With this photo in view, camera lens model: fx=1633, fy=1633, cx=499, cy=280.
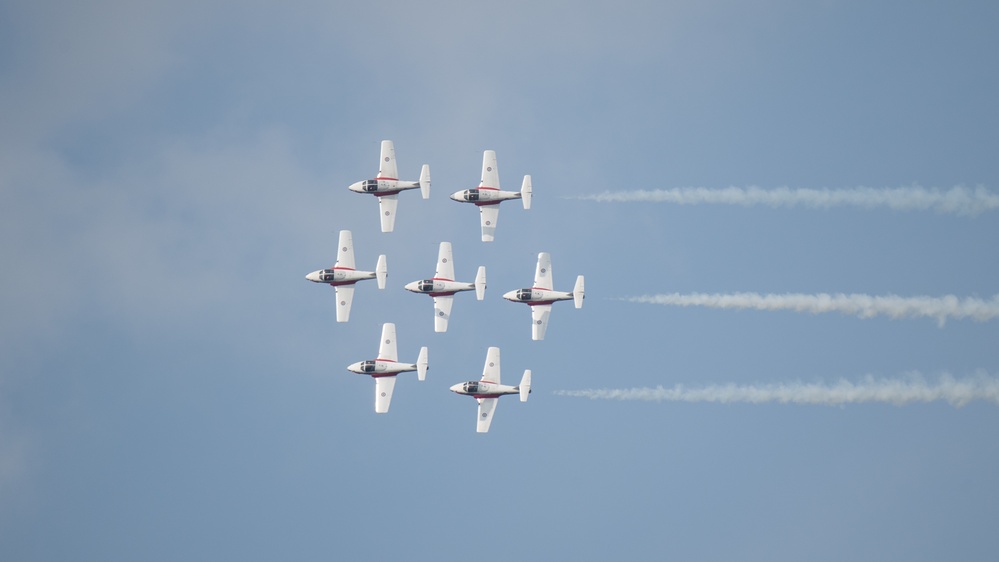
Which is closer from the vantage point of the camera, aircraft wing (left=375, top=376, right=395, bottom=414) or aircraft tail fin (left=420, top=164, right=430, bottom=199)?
aircraft tail fin (left=420, top=164, right=430, bottom=199)

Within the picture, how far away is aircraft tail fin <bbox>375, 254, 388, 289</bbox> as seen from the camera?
9194cm

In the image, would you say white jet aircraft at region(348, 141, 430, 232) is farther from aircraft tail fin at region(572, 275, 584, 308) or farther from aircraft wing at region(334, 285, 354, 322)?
aircraft tail fin at region(572, 275, 584, 308)

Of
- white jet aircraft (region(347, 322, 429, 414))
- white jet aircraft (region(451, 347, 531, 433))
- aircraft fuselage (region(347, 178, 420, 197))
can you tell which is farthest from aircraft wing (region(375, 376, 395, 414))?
aircraft fuselage (region(347, 178, 420, 197))

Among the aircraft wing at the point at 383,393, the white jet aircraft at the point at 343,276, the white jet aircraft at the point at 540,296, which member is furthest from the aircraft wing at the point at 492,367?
the white jet aircraft at the point at 343,276

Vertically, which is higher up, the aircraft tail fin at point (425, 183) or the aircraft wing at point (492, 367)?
the aircraft tail fin at point (425, 183)

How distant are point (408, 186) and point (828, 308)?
24.7 metres

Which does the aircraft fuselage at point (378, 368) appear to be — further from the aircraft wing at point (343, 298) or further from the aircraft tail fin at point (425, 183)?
the aircraft tail fin at point (425, 183)

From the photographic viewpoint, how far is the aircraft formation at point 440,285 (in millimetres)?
92188

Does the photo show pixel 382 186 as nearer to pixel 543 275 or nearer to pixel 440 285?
pixel 440 285

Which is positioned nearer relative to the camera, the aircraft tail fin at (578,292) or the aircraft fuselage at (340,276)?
the aircraft tail fin at (578,292)

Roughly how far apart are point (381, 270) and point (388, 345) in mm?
5066

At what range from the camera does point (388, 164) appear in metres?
93.6

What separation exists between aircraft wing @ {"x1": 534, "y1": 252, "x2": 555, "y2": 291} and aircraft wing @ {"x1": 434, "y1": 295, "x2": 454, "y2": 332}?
5.04 meters

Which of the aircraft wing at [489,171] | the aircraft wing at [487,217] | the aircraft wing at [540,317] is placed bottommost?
the aircraft wing at [540,317]
